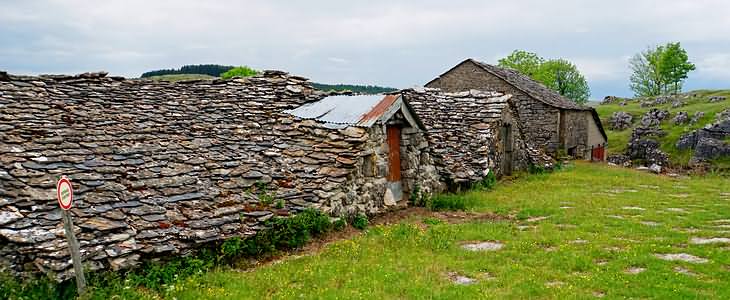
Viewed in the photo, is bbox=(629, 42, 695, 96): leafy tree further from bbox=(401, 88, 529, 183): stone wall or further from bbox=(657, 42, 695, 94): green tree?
bbox=(401, 88, 529, 183): stone wall

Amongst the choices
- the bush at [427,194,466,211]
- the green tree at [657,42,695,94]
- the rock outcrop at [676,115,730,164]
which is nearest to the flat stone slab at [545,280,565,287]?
the bush at [427,194,466,211]

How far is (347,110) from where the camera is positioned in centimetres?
1334

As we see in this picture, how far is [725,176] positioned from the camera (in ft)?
86.9

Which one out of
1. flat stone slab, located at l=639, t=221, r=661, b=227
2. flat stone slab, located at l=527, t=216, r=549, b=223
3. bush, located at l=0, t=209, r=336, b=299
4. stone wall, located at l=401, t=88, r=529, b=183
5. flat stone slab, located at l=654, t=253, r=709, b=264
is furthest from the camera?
stone wall, located at l=401, t=88, r=529, b=183

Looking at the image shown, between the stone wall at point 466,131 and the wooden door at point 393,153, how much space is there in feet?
10.4

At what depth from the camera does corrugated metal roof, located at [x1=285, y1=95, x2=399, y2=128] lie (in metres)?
12.6

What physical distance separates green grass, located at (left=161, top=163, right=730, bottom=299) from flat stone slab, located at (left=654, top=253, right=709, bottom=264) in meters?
0.17

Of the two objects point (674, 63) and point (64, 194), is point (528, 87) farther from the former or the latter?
point (674, 63)

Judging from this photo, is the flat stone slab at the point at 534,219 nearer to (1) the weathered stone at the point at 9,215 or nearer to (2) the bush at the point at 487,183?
(2) the bush at the point at 487,183

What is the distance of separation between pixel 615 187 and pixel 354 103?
1148cm

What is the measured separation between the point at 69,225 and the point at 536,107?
27.2 metres

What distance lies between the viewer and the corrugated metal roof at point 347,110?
12.6m

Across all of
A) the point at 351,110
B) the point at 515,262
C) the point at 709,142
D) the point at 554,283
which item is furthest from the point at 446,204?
the point at 709,142

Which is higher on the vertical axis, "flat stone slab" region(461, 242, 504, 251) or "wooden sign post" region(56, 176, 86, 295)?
"wooden sign post" region(56, 176, 86, 295)
